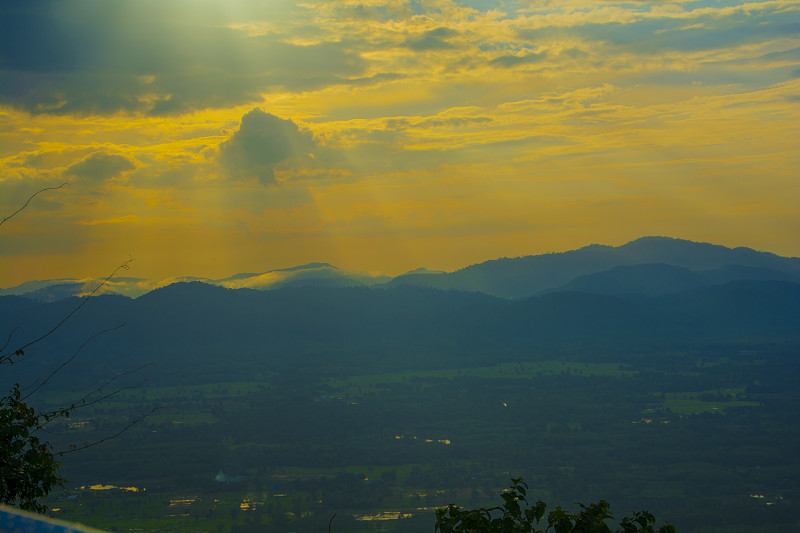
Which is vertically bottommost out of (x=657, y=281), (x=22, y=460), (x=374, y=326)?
(x=374, y=326)

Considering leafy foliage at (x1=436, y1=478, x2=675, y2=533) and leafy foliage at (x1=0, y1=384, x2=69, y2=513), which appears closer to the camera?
leafy foliage at (x1=436, y1=478, x2=675, y2=533)

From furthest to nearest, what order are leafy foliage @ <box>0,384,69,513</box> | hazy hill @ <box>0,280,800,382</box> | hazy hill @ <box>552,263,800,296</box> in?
1. hazy hill @ <box>552,263,800,296</box>
2. hazy hill @ <box>0,280,800,382</box>
3. leafy foliage @ <box>0,384,69,513</box>

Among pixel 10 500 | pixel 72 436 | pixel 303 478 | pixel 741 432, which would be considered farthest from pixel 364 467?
pixel 10 500

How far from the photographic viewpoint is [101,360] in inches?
4695

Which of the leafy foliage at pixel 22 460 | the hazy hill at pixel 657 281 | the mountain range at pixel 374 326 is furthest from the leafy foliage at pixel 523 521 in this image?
the hazy hill at pixel 657 281

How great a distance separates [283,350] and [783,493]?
318ft

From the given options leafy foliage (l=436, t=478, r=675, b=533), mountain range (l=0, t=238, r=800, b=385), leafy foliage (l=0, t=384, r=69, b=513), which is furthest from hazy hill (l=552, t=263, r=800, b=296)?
leafy foliage (l=0, t=384, r=69, b=513)

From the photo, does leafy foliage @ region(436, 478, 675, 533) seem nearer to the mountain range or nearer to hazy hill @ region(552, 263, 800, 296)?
the mountain range

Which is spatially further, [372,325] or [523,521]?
[372,325]

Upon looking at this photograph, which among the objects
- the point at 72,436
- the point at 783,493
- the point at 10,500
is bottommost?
the point at 783,493

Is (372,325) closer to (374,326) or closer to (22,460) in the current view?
(374,326)

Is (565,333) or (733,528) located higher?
(565,333)

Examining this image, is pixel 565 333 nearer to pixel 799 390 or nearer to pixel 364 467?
pixel 799 390

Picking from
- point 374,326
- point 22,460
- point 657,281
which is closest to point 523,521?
point 22,460
